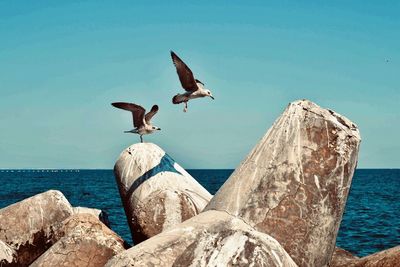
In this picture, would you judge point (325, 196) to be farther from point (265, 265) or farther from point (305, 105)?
point (265, 265)

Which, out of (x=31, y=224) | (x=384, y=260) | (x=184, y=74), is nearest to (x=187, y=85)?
(x=184, y=74)

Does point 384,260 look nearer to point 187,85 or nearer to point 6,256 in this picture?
point 6,256

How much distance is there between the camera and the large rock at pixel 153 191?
9.23m

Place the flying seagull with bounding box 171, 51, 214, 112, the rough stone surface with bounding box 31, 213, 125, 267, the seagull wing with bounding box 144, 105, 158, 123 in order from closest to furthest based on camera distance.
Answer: the rough stone surface with bounding box 31, 213, 125, 267, the flying seagull with bounding box 171, 51, 214, 112, the seagull wing with bounding box 144, 105, 158, 123

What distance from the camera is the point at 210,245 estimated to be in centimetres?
510

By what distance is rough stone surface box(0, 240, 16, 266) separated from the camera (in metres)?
8.68

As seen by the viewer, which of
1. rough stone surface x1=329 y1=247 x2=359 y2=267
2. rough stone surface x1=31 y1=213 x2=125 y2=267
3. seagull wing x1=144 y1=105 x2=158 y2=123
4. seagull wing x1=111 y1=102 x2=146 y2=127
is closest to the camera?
rough stone surface x1=31 y1=213 x2=125 y2=267

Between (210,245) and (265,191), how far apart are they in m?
2.77

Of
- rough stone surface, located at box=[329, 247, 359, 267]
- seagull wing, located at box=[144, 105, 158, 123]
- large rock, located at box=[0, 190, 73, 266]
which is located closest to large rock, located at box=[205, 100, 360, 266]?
rough stone surface, located at box=[329, 247, 359, 267]

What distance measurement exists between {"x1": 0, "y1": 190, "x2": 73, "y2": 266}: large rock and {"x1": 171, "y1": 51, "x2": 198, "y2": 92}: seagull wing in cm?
319

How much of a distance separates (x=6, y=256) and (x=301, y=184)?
3987mm

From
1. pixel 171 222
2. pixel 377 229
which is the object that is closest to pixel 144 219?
pixel 171 222

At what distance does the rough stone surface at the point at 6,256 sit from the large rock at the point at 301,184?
2.85m

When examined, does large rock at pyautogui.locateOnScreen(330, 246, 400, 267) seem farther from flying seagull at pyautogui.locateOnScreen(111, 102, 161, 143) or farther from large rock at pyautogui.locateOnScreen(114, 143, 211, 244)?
flying seagull at pyautogui.locateOnScreen(111, 102, 161, 143)
